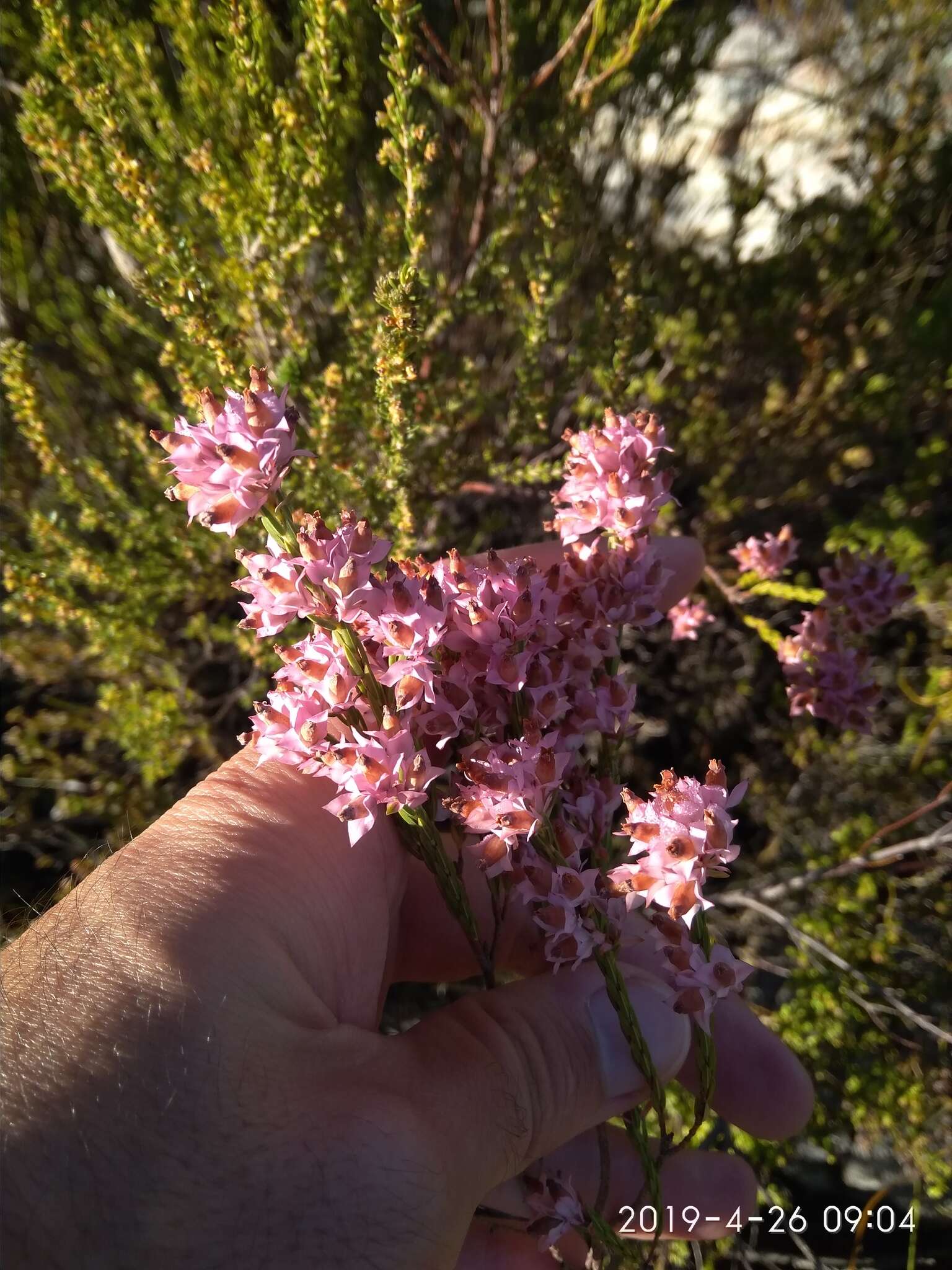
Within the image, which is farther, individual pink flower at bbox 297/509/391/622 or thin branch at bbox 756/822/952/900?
thin branch at bbox 756/822/952/900

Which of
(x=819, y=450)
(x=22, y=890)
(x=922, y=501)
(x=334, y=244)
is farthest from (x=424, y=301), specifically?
(x=22, y=890)

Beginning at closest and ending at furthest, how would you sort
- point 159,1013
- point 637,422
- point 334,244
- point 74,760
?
point 159,1013 < point 637,422 < point 334,244 < point 74,760

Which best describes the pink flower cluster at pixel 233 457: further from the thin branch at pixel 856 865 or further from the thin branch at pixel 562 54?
the thin branch at pixel 856 865

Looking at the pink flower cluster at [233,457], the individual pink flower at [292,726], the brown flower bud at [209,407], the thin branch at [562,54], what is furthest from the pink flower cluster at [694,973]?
the thin branch at [562,54]

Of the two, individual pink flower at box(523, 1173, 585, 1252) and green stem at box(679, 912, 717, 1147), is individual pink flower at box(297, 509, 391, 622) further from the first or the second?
individual pink flower at box(523, 1173, 585, 1252)

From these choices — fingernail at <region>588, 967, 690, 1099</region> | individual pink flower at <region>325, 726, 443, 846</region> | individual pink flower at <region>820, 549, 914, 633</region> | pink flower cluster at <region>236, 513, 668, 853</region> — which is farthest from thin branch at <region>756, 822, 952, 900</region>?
individual pink flower at <region>325, 726, 443, 846</region>

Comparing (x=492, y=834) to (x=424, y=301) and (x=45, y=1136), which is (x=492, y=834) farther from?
(x=424, y=301)
